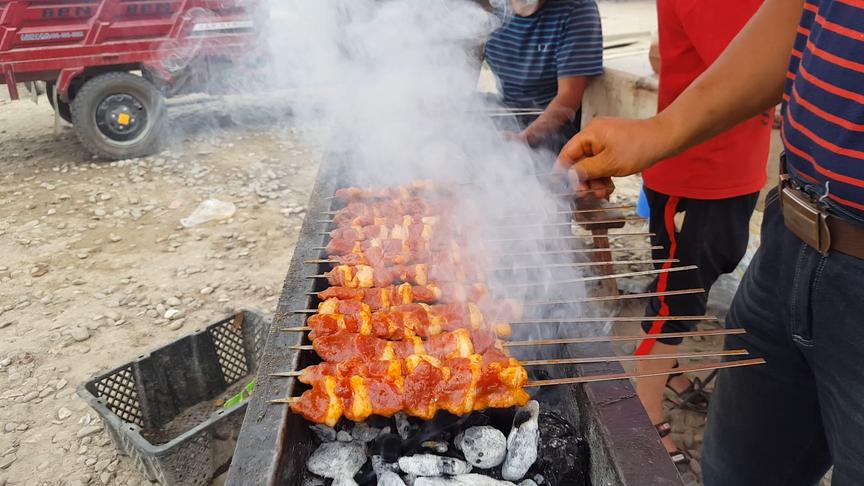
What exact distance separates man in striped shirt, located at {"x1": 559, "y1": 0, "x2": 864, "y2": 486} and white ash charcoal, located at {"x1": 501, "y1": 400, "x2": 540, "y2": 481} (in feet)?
3.30

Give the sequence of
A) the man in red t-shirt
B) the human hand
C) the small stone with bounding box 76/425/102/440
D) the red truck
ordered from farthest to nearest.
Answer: the red truck < the small stone with bounding box 76/425/102/440 < the man in red t-shirt < the human hand

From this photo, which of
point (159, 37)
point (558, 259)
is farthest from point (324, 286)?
point (159, 37)

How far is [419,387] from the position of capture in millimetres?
2096

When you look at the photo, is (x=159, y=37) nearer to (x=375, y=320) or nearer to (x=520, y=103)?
(x=520, y=103)

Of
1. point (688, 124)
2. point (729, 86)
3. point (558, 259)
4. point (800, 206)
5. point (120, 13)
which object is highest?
point (120, 13)

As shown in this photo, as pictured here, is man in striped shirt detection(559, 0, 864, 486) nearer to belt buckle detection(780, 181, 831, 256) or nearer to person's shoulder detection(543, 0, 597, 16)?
belt buckle detection(780, 181, 831, 256)

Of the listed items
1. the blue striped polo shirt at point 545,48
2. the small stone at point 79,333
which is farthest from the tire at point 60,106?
the blue striped polo shirt at point 545,48

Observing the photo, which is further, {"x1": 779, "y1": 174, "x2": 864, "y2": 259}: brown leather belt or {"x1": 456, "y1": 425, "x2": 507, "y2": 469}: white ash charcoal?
{"x1": 456, "y1": 425, "x2": 507, "y2": 469}: white ash charcoal

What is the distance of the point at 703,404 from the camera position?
13.2 feet

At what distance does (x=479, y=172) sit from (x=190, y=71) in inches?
284

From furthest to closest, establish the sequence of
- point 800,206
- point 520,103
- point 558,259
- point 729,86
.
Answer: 1. point 520,103
2. point 558,259
3. point 729,86
4. point 800,206

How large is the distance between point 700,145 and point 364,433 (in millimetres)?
2519

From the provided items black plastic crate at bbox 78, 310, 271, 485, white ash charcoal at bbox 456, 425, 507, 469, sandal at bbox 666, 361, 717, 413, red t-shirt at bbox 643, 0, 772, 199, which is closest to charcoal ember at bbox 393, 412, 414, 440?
white ash charcoal at bbox 456, 425, 507, 469

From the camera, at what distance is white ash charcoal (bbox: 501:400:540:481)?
80.8 inches
